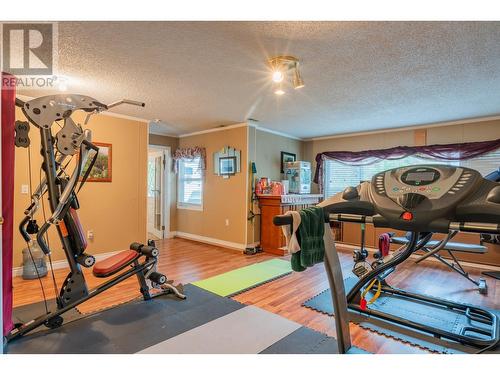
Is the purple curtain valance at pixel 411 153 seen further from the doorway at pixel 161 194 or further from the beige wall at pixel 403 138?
the doorway at pixel 161 194

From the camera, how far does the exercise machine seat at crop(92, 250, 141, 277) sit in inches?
91.0

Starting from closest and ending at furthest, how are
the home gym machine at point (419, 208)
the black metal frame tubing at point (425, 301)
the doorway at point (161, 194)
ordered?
the home gym machine at point (419, 208) < the black metal frame tubing at point (425, 301) < the doorway at point (161, 194)

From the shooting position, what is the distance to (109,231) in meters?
4.20

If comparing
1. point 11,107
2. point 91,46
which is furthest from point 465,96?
point 11,107

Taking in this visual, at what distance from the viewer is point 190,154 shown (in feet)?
19.0

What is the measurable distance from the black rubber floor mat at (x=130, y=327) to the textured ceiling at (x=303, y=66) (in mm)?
2175

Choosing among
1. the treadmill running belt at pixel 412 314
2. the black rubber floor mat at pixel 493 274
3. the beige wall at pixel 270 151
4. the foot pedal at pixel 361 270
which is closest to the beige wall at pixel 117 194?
the beige wall at pixel 270 151

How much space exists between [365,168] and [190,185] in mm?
3660

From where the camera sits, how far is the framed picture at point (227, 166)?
16.6 feet

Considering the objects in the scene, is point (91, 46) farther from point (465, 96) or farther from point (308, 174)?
point (308, 174)

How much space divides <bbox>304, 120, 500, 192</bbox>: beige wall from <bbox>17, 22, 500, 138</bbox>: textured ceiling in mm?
323

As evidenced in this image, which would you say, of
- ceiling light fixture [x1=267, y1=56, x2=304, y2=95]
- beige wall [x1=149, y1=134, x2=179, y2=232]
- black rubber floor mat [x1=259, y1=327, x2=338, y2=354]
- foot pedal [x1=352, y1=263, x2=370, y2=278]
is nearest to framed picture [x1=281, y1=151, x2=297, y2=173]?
beige wall [x1=149, y1=134, x2=179, y2=232]

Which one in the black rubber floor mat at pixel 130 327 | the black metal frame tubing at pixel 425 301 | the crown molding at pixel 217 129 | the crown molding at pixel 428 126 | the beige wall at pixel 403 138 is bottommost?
the black rubber floor mat at pixel 130 327

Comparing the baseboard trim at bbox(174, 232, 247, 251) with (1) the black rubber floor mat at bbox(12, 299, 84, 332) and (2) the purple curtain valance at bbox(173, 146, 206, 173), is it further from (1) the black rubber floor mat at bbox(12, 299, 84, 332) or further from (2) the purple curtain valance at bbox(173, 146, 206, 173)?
(1) the black rubber floor mat at bbox(12, 299, 84, 332)
